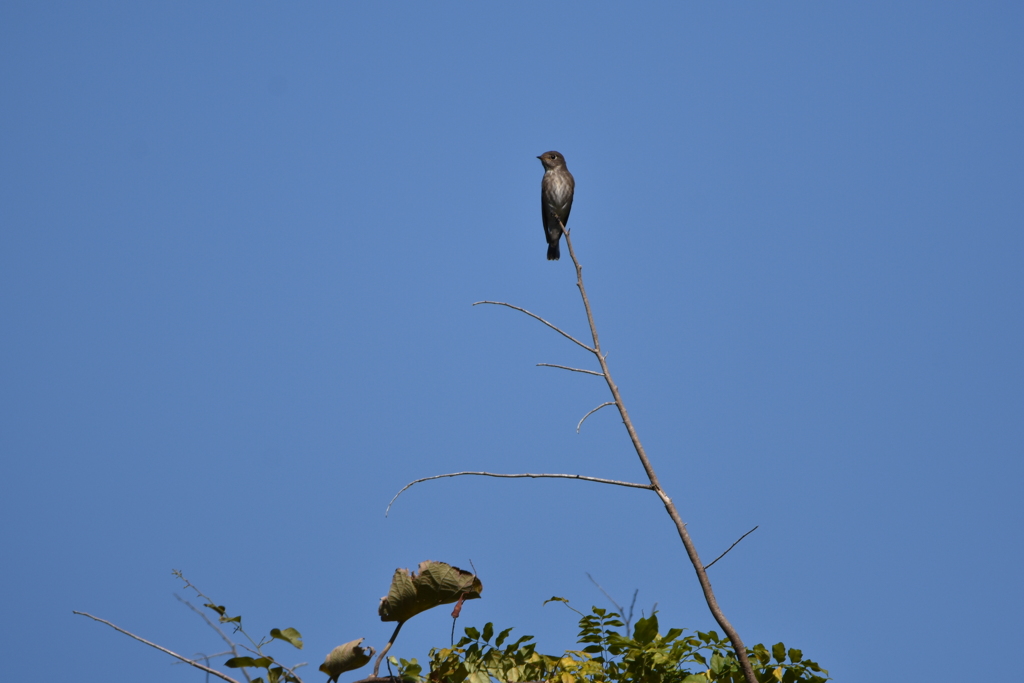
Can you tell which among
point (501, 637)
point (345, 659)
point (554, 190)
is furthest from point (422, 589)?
point (554, 190)

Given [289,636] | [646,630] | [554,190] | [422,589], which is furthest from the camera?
[554,190]

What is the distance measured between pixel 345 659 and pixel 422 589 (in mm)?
254

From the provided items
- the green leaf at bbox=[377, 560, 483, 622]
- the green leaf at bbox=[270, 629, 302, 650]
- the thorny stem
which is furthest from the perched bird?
the green leaf at bbox=[270, 629, 302, 650]

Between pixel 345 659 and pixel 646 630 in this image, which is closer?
pixel 345 659

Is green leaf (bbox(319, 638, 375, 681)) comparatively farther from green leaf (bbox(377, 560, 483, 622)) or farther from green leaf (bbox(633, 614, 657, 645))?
green leaf (bbox(633, 614, 657, 645))

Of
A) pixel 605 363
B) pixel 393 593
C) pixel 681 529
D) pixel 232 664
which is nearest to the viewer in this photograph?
pixel 232 664

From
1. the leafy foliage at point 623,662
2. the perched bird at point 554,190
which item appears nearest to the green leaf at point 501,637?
the leafy foliage at point 623,662

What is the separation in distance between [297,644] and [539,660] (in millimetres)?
1060

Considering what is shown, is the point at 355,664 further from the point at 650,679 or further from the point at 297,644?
the point at 650,679

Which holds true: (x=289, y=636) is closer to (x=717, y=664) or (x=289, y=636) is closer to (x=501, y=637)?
(x=501, y=637)

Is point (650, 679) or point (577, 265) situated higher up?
point (577, 265)

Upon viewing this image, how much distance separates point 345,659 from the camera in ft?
7.34

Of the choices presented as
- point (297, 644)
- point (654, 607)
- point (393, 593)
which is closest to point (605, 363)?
point (654, 607)

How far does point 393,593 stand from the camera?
2.33 m
